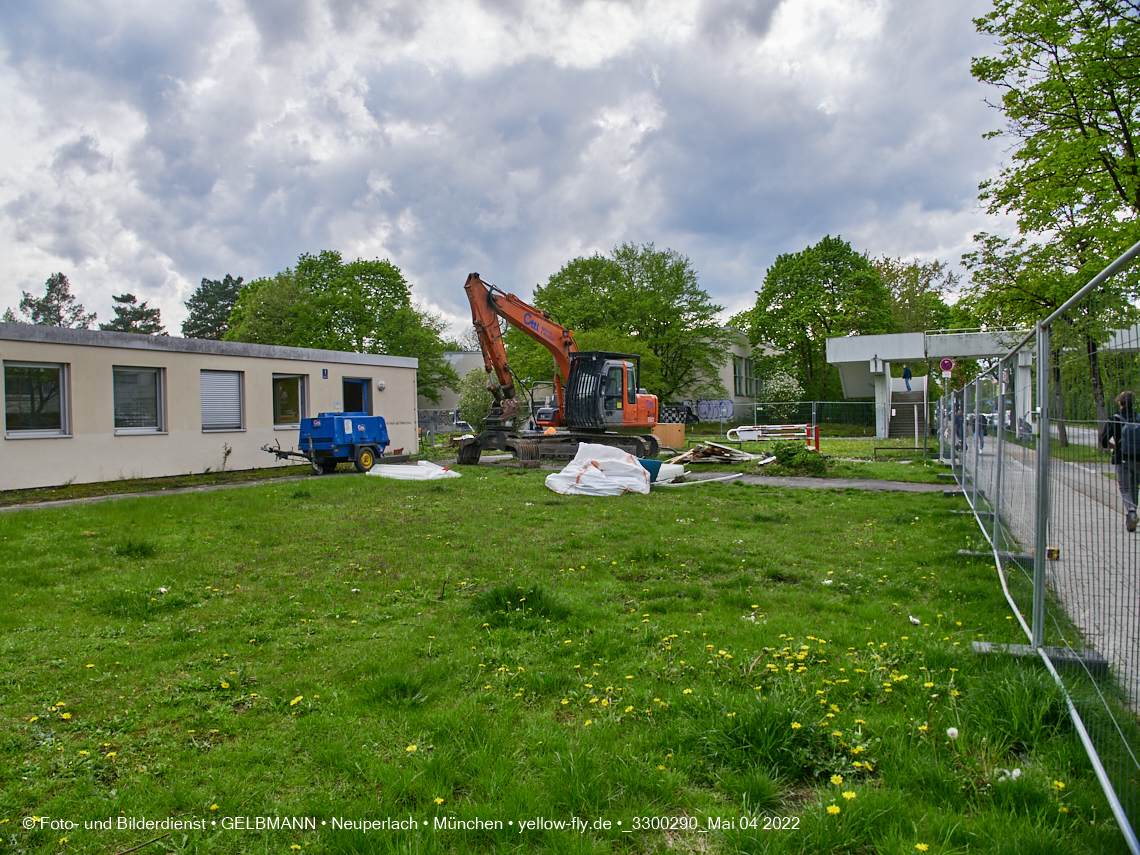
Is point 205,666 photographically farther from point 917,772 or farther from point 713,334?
point 713,334

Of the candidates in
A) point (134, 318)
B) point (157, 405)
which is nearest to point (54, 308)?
point (134, 318)

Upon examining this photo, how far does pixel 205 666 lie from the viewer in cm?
437

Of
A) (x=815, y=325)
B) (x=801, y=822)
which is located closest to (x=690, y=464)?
(x=801, y=822)

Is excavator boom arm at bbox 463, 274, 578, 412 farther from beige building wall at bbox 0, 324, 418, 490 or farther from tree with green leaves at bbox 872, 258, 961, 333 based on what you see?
tree with green leaves at bbox 872, 258, 961, 333

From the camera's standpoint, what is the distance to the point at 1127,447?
2.54 m

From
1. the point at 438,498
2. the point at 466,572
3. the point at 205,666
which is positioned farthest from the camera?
the point at 438,498

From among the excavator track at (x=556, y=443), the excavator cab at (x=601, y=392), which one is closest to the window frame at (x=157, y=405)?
the excavator track at (x=556, y=443)

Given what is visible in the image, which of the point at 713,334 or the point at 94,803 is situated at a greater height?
the point at 713,334

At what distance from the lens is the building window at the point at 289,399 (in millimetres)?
20188

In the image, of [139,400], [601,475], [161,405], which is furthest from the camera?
[161,405]

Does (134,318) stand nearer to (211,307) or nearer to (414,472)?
(211,307)

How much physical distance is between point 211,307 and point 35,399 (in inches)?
2234

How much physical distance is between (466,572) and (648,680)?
3.29 meters

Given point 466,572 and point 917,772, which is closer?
point 917,772
